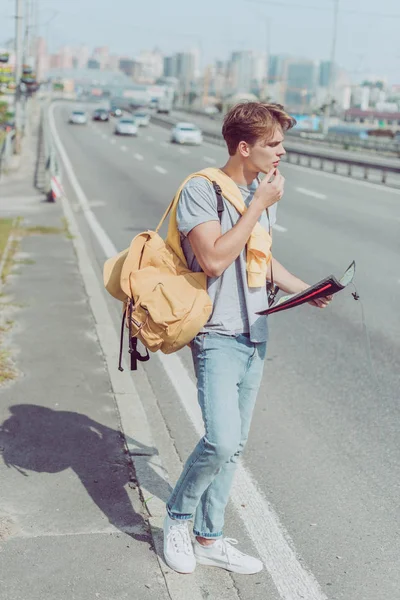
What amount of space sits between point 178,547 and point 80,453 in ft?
4.83

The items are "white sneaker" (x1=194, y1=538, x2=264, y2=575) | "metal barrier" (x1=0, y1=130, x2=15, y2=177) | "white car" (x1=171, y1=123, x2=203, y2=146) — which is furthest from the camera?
"white car" (x1=171, y1=123, x2=203, y2=146)

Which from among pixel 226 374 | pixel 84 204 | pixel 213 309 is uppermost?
Result: pixel 213 309

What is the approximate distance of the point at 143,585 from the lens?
376 centimetres

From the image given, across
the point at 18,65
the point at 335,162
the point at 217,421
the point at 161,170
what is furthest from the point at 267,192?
the point at 18,65

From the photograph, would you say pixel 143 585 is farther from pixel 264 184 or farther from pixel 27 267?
pixel 27 267

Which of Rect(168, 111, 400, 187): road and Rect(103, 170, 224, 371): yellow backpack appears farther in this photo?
Rect(168, 111, 400, 187): road

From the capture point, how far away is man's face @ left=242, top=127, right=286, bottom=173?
3.64 meters

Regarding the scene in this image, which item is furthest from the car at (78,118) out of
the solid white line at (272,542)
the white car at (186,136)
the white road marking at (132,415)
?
the solid white line at (272,542)

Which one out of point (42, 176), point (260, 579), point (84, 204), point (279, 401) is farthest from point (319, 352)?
point (42, 176)

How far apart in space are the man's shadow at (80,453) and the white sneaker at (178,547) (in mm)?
279

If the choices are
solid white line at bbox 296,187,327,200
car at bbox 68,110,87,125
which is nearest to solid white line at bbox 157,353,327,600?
solid white line at bbox 296,187,327,200

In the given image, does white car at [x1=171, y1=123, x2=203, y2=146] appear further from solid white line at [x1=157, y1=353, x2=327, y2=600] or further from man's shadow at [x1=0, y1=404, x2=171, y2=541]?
solid white line at [x1=157, y1=353, x2=327, y2=600]

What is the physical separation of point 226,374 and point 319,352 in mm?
4464

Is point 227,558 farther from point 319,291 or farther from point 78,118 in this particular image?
point 78,118
